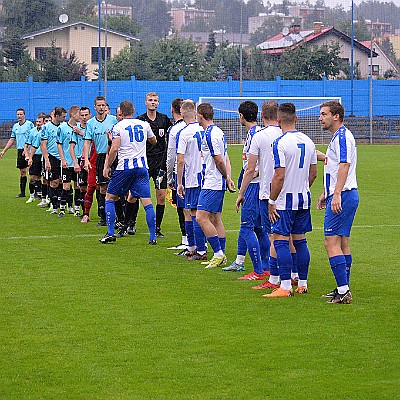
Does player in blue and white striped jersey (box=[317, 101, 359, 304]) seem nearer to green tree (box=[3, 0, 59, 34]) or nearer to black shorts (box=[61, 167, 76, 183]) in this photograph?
black shorts (box=[61, 167, 76, 183])

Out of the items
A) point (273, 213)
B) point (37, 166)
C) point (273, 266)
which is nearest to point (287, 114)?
point (273, 213)

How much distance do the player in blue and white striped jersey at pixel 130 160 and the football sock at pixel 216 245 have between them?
6.40ft

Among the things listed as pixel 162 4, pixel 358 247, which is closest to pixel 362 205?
pixel 358 247

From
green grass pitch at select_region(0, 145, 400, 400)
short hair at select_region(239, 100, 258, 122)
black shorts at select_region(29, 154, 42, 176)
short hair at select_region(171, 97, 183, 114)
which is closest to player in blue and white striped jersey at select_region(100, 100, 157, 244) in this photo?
short hair at select_region(171, 97, 183, 114)

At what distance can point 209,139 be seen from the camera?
10.5m

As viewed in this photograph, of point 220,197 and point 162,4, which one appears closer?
point 220,197

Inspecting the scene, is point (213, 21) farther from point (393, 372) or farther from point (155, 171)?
point (393, 372)

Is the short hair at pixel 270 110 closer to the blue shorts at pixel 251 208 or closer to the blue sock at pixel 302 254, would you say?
the blue shorts at pixel 251 208

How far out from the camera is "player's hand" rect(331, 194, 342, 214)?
330 inches

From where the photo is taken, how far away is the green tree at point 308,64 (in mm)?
53156

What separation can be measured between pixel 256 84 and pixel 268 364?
Answer: 137 ft

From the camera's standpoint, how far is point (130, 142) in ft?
41.9

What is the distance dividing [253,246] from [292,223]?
118 cm

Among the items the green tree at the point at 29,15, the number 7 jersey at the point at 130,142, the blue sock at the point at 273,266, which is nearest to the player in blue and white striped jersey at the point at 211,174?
the blue sock at the point at 273,266
